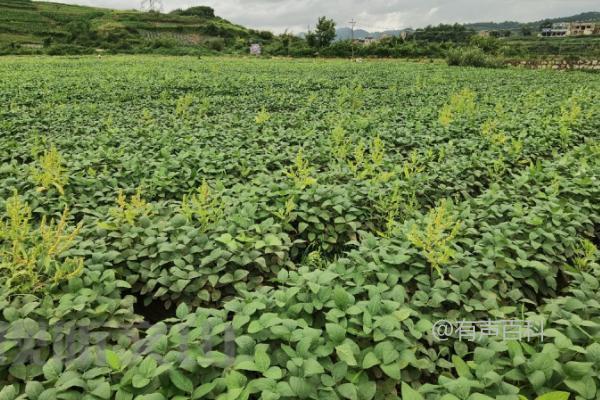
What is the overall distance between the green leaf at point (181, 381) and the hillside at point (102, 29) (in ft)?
166

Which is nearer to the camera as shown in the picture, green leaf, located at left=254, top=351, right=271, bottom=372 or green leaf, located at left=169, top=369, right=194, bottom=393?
green leaf, located at left=169, top=369, right=194, bottom=393

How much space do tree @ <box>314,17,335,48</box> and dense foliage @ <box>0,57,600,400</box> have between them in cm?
A: 5621

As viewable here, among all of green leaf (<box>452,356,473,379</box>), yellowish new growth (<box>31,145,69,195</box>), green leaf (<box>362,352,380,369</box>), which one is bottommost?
green leaf (<box>452,356,473,379</box>)

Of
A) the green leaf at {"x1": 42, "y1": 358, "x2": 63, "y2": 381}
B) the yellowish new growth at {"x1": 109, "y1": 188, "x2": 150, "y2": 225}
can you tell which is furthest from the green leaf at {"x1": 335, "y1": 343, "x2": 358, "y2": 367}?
the yellowish new growth at {"x1": 109, "y1": 188, "x2": 150, "y2": 225}

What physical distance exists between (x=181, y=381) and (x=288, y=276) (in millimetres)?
1226

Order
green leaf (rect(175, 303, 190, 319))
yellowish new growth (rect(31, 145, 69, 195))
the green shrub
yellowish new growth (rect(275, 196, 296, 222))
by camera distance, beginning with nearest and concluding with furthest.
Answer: green leaf (rect(175, 303, 190, 319)) → yellowish new growth (rect(275, 196, 296, 222)) → yellowish new growth (rect(31, 145, 69, 195)) → the green shrub

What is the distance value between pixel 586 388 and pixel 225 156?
16.7 feet

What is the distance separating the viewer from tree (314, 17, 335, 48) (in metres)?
58.4

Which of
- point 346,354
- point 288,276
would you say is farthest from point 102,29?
point 346,354

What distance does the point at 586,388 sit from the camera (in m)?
1.91

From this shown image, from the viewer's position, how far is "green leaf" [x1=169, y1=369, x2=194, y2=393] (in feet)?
6.28

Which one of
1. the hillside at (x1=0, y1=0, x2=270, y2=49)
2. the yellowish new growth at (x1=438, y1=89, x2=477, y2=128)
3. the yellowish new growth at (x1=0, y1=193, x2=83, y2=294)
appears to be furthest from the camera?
the hillside at (x1=0, y1=0, x2=270, y2=49)

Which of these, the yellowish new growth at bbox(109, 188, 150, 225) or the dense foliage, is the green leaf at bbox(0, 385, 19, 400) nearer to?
the dense foliage

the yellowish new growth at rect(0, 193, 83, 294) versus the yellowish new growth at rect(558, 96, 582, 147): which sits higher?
the yellowish new growth at rect(558, 96, 582, 147)
